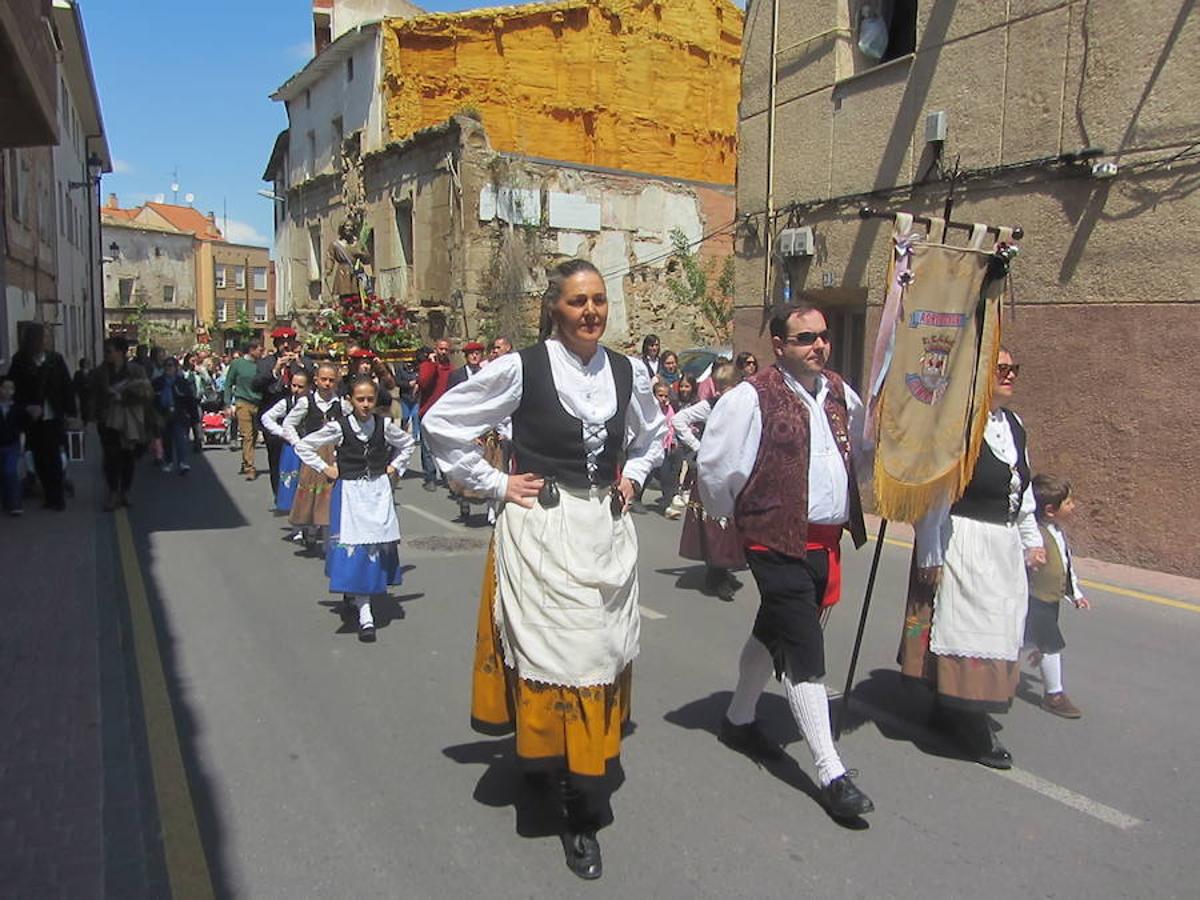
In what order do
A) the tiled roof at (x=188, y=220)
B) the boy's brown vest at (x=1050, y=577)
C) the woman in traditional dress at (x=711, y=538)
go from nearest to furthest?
1. the boy's brown vest at (x=1050, y=577)
2. the woman in traditional dress at (x=711, y=538)
3. the tiled roof at (x=188, y=220)

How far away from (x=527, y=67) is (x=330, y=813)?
80.0 feet

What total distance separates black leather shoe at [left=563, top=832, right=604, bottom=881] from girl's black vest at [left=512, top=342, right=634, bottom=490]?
124 cm

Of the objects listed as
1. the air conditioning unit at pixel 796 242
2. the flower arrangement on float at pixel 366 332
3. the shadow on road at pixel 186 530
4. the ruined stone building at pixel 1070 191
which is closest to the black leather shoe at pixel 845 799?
the shadow on road at pixel 186 530

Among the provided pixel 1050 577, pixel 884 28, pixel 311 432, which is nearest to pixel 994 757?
pixel 1050 577

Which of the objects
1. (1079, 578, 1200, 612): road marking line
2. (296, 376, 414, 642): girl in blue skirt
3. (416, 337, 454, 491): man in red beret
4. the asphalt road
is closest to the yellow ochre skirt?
the asphalt road

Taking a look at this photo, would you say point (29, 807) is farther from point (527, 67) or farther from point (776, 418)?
Result: point (527, 67)

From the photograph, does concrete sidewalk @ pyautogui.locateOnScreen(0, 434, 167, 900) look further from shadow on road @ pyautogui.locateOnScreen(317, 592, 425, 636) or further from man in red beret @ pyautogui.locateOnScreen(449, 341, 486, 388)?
man in red beret @ pyautogui.locateOnScreen(449, 341, 486, 388)

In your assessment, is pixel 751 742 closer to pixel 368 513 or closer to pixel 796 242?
pixel 368 513

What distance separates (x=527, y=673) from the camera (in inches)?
141

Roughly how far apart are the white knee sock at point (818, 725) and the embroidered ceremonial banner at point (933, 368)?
89cm

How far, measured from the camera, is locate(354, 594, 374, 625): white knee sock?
6.44 meters

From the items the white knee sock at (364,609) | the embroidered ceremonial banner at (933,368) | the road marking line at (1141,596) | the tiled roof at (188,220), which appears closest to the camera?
the embroidered ceremonial banner at (933,368)

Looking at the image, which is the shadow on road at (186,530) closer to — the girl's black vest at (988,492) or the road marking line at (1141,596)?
the girl's black vest at (988,492)

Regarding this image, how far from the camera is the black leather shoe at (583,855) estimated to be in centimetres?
350
